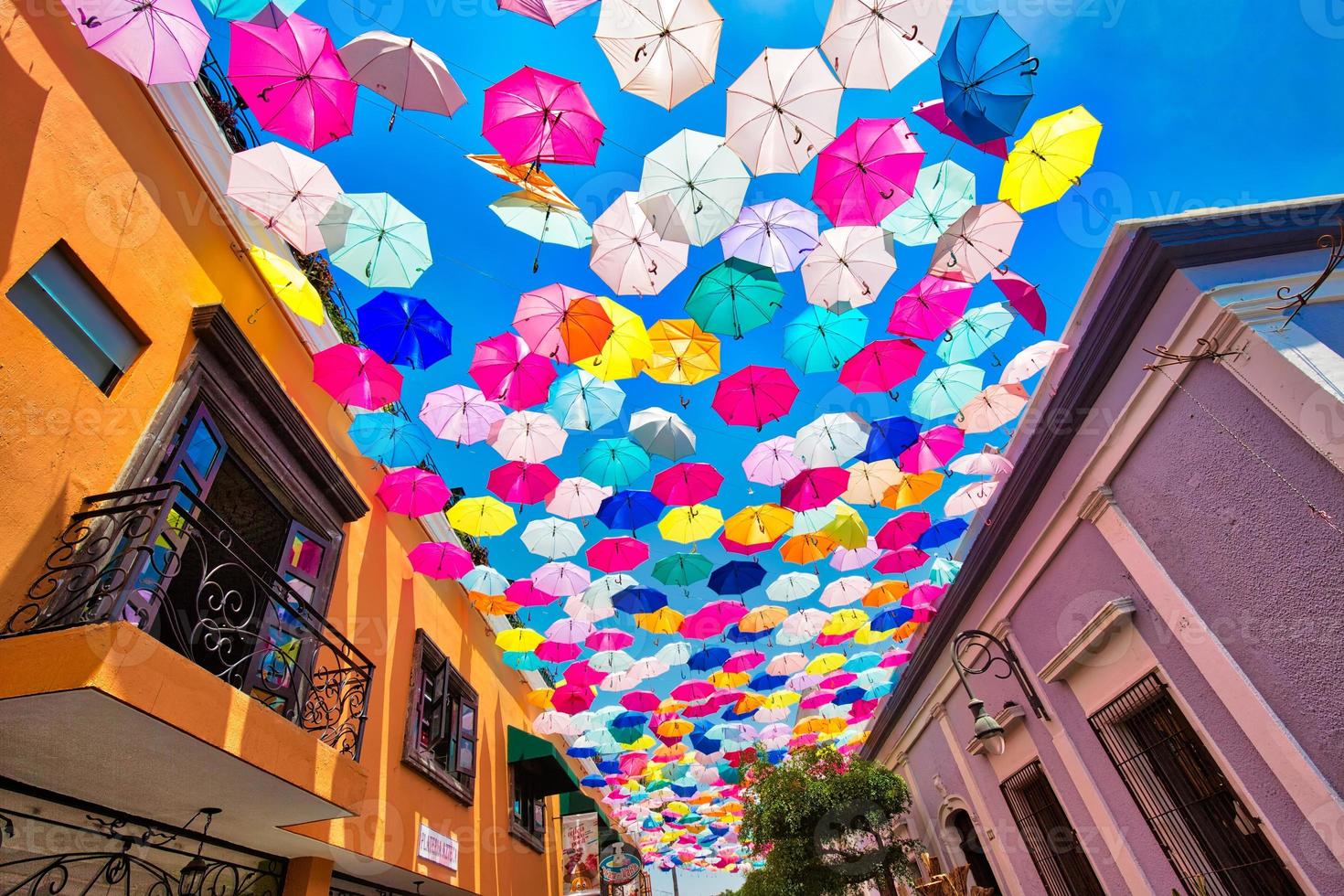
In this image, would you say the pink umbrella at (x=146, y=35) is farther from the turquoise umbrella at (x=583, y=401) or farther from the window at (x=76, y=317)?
the turquoise umbrella at (x=583, y=401)

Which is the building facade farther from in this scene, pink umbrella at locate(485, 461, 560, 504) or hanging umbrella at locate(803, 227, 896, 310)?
pink umbrella at locate(485, 461, 560, 504)

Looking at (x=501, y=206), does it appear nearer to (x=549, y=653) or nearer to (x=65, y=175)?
(x=65, y=175)

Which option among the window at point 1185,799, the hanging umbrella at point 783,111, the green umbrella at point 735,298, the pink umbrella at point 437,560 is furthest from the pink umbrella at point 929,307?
the pink umbrella at point 437,560

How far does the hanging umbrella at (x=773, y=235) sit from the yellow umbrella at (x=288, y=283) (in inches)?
149

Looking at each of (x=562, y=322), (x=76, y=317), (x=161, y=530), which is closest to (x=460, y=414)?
(x=562, y=322)

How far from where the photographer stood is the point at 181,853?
4.59 m

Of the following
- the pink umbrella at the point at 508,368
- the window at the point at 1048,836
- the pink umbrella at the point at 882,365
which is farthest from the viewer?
the window at the point at 1048,836

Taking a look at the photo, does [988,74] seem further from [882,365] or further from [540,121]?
[540,121]

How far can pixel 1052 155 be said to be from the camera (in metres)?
5.39

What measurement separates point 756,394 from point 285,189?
460cm

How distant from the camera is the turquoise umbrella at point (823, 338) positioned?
22.5 ft

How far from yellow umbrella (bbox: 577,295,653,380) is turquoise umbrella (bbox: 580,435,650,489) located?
4.89 feet

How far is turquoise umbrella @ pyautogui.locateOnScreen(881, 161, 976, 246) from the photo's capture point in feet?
19.6

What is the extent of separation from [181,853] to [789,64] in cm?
725
